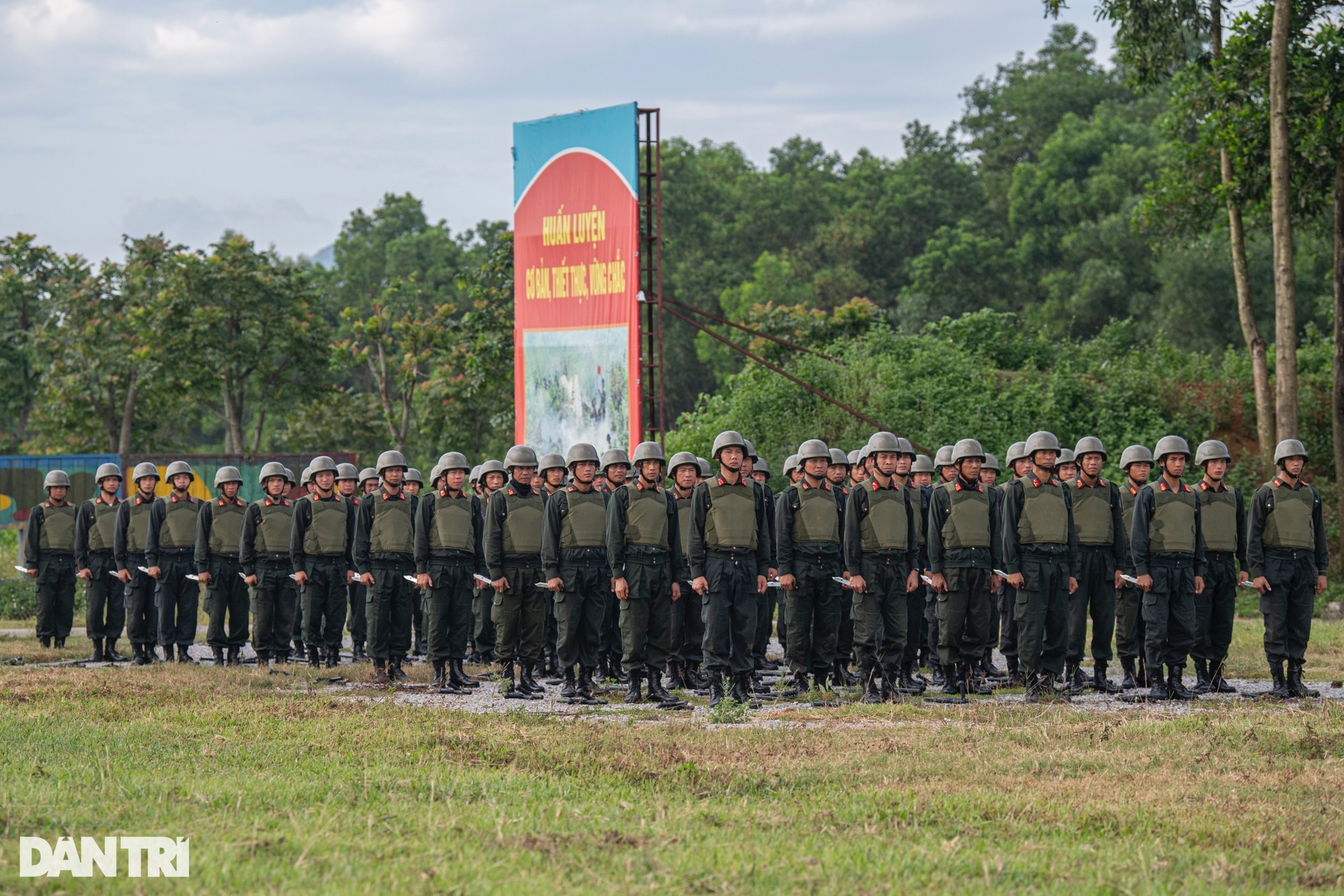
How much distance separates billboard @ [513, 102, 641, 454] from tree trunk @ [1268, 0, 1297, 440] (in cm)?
912

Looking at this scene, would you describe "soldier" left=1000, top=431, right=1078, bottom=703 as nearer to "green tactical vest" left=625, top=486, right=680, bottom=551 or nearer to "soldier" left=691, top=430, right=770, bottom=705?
"soldier" left=691, top=430, right=770, bottom=705

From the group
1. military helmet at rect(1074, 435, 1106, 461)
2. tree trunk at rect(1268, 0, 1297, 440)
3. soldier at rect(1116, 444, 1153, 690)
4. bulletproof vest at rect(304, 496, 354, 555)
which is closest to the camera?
military helmet at rect(1074, 435, 1106, 461)

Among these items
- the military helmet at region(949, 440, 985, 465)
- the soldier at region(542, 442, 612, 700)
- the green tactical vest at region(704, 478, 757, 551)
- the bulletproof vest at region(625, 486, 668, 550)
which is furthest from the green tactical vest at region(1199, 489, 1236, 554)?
the soldier at region(542, 442, 612, 700)

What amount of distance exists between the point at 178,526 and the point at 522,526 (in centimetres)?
504

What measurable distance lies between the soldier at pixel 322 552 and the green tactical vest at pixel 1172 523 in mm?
7597

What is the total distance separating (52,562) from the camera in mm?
16703

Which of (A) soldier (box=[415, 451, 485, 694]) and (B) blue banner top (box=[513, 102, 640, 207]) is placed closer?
(A) soldier (box=[415, 451, 485, 694])

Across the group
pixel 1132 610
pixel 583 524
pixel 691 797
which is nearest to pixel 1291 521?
pixel 1132 610

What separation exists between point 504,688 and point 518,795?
505cm

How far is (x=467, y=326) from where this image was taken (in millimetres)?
30641

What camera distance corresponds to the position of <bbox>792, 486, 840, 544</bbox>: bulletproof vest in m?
12.2

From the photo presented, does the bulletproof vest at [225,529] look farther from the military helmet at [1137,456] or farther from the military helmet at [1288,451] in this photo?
the military helmet at [1288,451]

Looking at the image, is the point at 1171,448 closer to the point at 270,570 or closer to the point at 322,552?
the point at 322,552

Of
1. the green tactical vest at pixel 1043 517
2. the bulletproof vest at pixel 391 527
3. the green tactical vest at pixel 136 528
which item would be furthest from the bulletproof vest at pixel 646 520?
the green tactical vest at pixel 136 528
